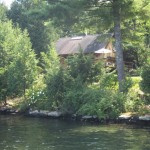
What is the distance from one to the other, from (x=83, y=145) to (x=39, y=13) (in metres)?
18.0

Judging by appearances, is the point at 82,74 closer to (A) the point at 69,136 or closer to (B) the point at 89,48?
(A) the point at 69,136

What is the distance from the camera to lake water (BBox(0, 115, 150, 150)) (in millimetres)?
A: 20938

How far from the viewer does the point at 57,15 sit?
116 ft

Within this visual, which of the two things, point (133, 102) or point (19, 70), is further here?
point (19, 70)

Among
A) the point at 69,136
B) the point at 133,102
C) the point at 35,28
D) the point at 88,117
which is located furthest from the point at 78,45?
the point at 69,136

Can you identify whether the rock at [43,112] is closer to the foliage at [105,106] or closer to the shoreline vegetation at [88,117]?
the shoreline vegetation at [88,117]

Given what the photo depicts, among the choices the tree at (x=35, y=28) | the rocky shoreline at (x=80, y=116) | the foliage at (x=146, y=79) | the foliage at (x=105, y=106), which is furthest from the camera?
the tree at (x=35, y=28)

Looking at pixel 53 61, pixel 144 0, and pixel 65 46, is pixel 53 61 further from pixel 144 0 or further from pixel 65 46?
pixel 65 46

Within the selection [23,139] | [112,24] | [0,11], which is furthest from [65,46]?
[23,139]

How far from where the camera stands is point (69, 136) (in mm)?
24219

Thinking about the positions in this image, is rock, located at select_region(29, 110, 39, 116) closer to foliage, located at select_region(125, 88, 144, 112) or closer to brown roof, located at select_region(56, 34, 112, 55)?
foliage, located at select_region(125, 88, 144, 112)

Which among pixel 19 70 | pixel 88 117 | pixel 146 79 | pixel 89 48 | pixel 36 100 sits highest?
pixel 89 48

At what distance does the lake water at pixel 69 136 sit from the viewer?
20938 mm

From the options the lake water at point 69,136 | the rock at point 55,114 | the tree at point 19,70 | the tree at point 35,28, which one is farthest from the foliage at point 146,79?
the tree at point 35,28
